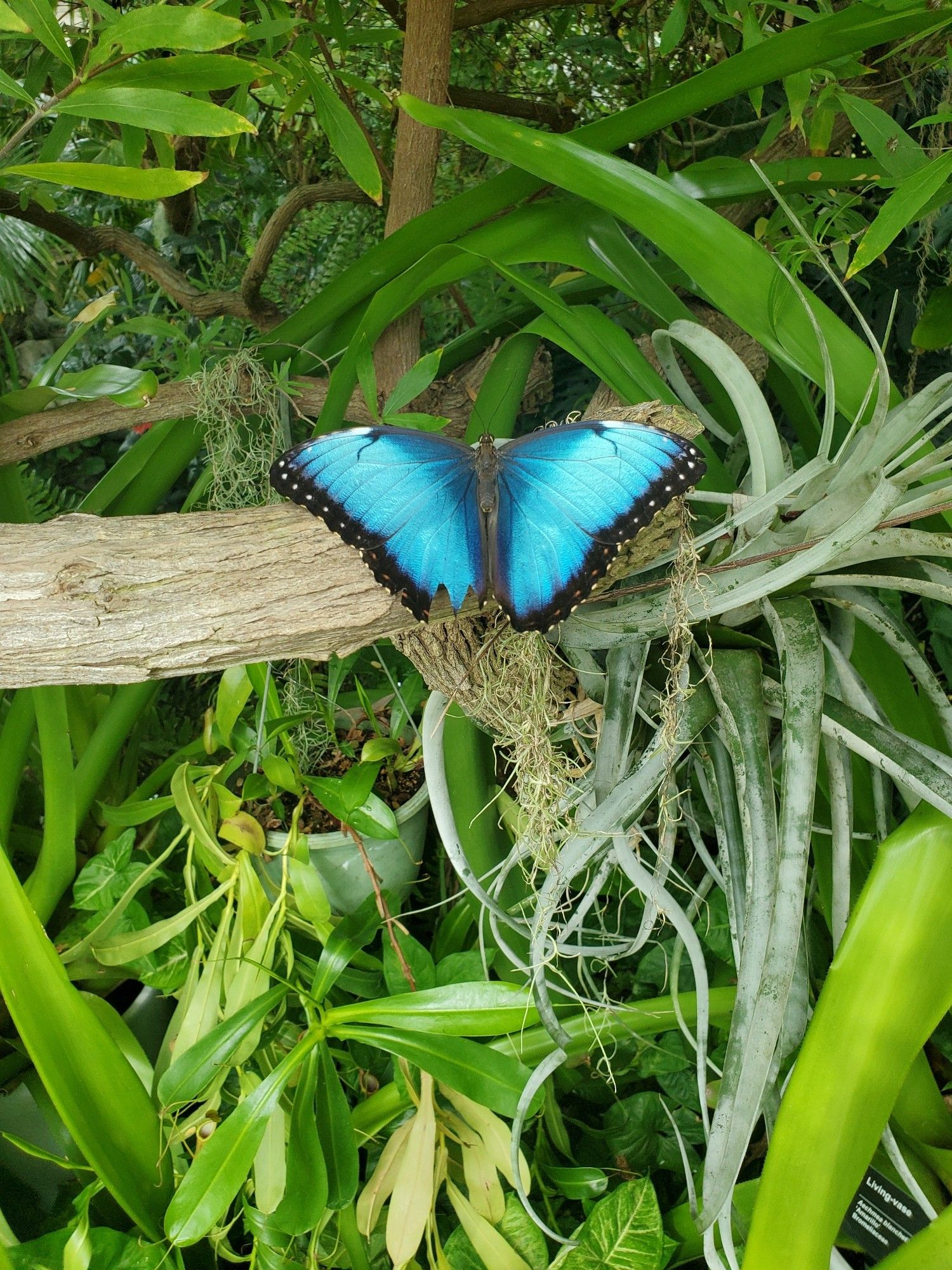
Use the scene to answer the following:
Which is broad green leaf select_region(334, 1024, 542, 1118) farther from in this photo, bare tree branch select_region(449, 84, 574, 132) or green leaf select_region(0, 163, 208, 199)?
bare tree branch select_region(449, 84, 574, 132)

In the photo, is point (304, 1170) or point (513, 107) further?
point (513, 107)

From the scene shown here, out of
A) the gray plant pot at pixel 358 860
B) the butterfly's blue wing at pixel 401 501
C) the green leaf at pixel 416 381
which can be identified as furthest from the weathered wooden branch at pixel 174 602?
the gray plant pot at pixel 358 860

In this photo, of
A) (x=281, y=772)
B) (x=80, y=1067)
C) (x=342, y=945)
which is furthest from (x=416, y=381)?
(x=80, y=1067)

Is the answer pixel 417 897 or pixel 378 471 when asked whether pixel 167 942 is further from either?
pixel 378 471

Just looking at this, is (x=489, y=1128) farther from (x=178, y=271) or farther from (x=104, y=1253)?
(x=178, y=271)

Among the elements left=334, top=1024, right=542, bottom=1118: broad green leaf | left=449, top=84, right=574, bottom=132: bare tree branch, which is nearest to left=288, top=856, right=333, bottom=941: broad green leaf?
left=334, top=1024, right=542, bottom=1118: broad green leaf
